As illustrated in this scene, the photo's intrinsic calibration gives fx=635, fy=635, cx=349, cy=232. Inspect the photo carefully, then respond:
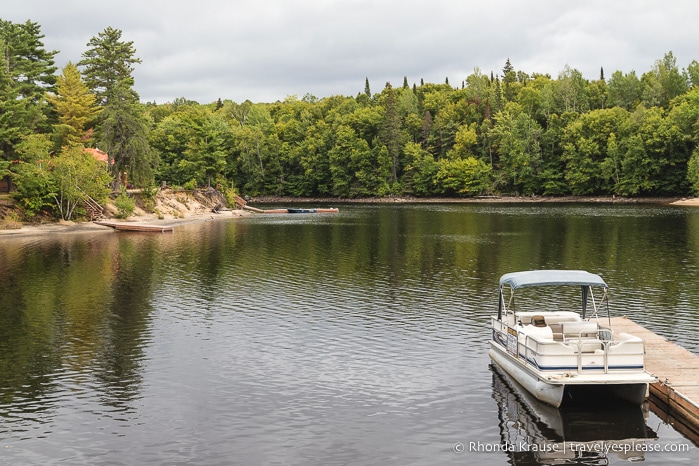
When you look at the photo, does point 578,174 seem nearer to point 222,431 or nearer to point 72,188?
point 72,188

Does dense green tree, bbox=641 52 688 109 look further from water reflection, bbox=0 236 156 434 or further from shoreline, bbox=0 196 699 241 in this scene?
water reflection, bbox=0 236 156 434

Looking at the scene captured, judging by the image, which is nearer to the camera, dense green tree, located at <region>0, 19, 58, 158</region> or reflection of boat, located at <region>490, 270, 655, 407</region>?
reflection of boat, located at <region>490, 270, 655, 407</region>

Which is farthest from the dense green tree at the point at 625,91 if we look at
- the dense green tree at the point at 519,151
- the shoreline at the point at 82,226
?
the shoreline at the point at 82,226

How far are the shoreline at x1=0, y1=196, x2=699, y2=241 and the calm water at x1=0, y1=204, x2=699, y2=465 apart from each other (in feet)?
62.6

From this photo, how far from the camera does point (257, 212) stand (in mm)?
136625

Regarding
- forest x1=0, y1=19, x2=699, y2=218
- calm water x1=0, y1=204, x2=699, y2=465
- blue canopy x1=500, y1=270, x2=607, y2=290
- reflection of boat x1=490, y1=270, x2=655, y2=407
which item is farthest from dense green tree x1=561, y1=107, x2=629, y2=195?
reflection of boat x1=490, y1=270, x2=655, y2=407

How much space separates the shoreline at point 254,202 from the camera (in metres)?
82.2

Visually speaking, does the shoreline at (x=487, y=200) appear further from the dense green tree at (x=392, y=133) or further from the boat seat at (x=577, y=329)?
the boat seat at (x=577, y=329)

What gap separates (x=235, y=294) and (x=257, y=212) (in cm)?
9445

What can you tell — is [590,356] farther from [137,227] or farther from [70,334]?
[137,227]

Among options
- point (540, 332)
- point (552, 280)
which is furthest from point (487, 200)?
point (540, 332)

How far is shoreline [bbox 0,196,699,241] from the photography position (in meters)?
82.2

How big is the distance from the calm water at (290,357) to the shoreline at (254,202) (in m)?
19.1

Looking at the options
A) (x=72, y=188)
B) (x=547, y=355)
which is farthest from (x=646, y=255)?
(x=72, y=188)
